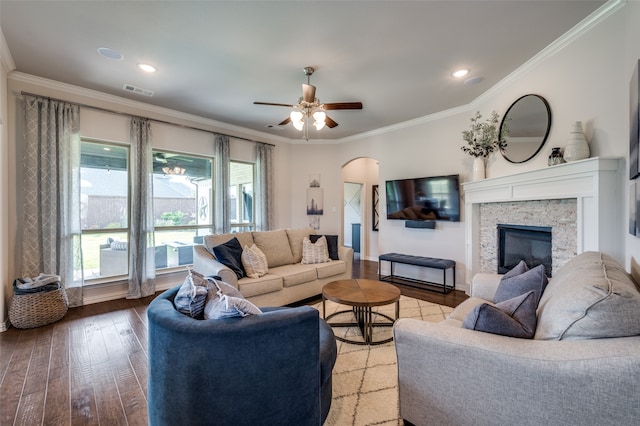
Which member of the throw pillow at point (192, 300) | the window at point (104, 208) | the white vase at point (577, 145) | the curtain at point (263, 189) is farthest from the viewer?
the curtain at point (263, 189)

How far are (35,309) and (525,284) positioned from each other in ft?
15.5

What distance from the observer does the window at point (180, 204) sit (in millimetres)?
4559

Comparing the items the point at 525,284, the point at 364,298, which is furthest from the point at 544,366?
the point at 364,298

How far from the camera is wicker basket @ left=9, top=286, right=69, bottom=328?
2945 millimetres

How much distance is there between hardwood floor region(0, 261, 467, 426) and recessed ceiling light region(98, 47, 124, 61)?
9.63 ft

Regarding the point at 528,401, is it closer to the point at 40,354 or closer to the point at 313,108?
the point at 313,108

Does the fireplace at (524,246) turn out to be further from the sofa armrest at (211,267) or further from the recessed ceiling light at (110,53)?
the recessed ceiling light at (110,53)

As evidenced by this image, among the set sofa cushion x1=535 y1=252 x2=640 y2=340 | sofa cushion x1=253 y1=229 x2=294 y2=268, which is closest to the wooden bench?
sofa cushion x1=253 y1=229 x2=294 y2=268

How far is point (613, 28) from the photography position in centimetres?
227

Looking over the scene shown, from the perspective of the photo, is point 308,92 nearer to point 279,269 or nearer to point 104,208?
point 279,269

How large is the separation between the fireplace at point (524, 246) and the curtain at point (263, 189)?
4.13 m

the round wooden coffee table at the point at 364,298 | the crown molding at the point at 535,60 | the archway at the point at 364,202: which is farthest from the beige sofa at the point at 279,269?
the archway at the point at 364,202

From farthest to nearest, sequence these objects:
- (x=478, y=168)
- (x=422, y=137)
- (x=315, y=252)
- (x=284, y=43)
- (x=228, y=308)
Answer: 1. (x=422, y=137)
2. (x=315, y=252)
3. (x=478, y=168)
4. (x=284, y=43)
5. (x=228, y=308)

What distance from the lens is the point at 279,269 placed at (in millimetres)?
3766
